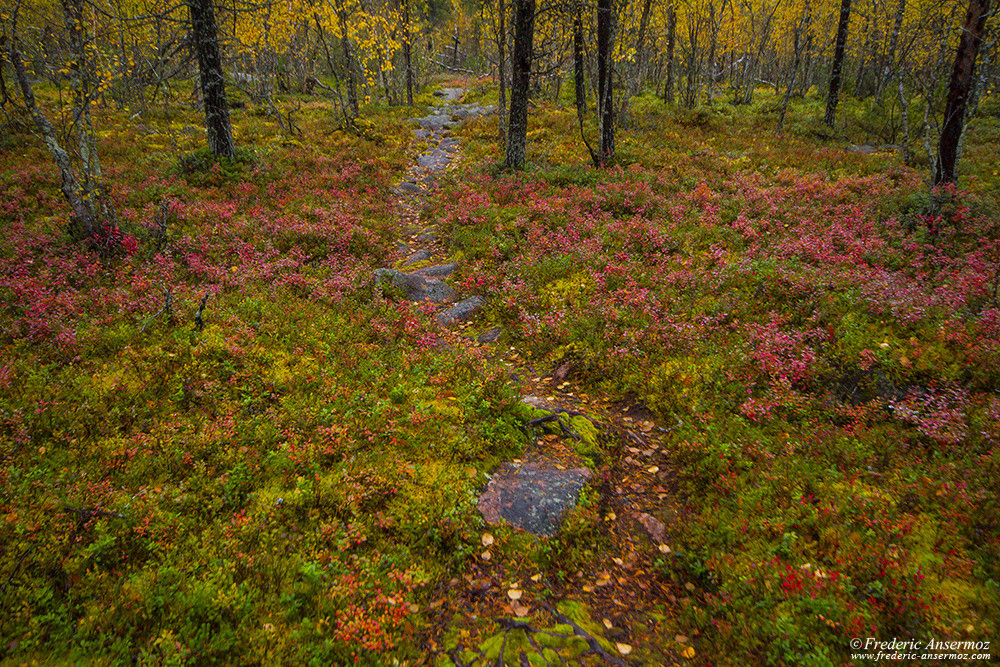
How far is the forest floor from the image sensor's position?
157 inches

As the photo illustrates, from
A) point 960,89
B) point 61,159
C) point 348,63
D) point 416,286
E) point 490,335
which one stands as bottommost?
point 490,335

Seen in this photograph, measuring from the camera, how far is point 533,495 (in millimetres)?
5539

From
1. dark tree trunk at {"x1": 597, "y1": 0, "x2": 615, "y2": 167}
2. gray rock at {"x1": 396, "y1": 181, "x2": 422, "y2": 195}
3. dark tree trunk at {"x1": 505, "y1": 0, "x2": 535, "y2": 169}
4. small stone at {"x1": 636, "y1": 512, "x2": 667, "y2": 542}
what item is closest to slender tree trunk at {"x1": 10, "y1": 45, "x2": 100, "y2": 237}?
gray rock at {"x1": 396, "y1": 181, "x2": 422, "y2": 195}

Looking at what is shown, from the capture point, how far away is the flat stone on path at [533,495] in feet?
17.3

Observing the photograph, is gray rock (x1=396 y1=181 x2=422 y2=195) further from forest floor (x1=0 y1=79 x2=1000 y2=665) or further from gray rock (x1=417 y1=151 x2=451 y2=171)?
forest floor (x1=0 y1=79 x2=1000 y2=665)

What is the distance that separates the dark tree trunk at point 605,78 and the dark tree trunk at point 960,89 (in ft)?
31.6

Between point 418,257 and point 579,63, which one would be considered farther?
point 579,63

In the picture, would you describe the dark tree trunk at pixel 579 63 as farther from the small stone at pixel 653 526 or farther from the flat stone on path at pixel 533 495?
the small stone at pixel 653 526

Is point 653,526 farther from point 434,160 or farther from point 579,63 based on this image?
point 579,63

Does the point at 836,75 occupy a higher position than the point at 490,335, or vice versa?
the point at 836,75

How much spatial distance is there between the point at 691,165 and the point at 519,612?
19248mm

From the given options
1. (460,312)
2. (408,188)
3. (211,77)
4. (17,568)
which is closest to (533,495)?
(17,568)

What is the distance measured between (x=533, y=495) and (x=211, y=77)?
17.3 m

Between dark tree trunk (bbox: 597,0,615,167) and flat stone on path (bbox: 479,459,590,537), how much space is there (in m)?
15.7
